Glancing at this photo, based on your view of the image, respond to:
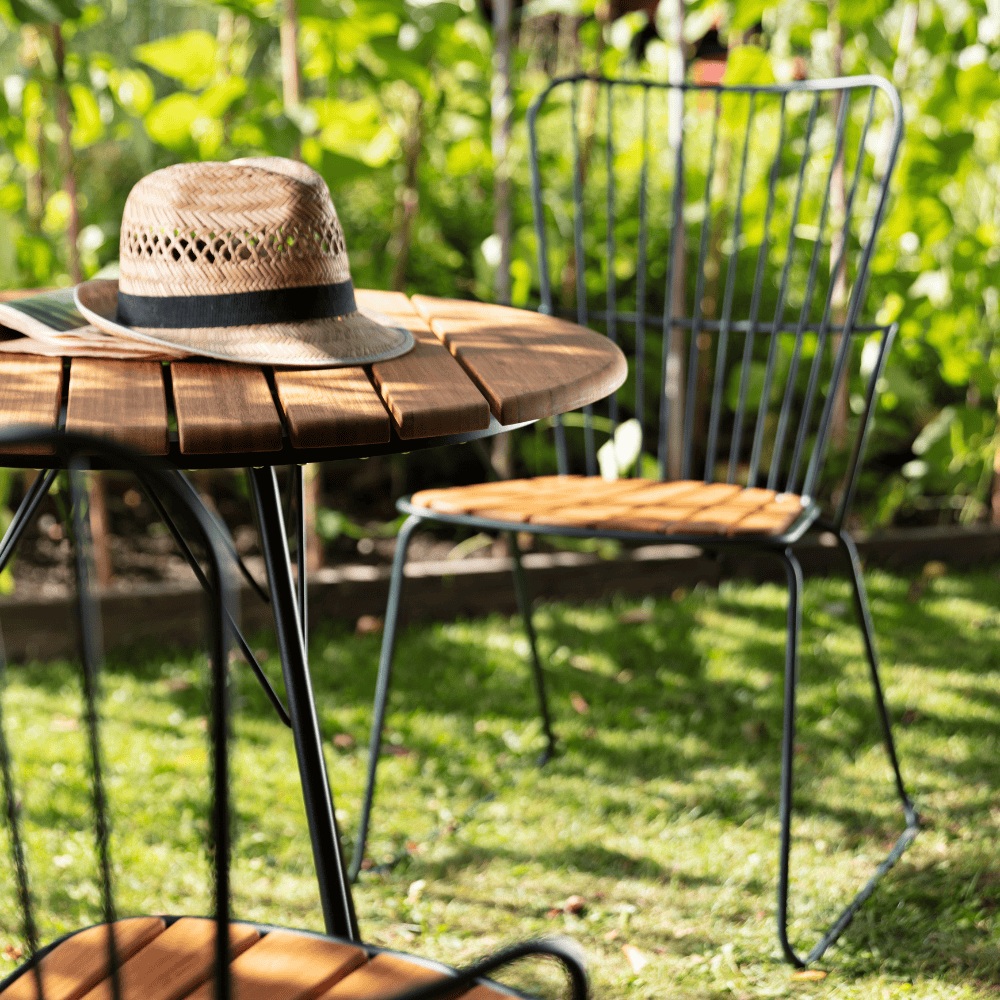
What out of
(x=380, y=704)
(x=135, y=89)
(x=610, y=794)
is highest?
(x=135, y=89)

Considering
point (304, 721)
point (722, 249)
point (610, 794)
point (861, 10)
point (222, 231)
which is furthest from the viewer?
point (722, 249)

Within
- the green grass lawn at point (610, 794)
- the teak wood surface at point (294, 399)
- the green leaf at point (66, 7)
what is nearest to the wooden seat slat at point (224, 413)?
the teak wood surface at point (294, 399)

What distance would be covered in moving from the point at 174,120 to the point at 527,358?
146 centimetres

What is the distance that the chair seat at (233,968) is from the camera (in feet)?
2.30

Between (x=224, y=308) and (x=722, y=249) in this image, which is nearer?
(x=224, y=308)

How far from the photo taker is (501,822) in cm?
177

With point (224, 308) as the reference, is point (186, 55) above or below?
above

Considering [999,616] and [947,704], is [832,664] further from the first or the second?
[999,616]

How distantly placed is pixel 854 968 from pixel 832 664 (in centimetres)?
101

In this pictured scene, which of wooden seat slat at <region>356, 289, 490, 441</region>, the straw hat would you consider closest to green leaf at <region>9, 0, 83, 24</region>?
the straw hat

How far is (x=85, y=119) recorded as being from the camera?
2.36 metres

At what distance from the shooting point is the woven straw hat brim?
3.23 ft

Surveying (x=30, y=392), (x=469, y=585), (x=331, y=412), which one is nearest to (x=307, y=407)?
(x=331, y=412)

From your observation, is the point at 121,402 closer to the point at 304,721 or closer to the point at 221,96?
the point at 304,721
